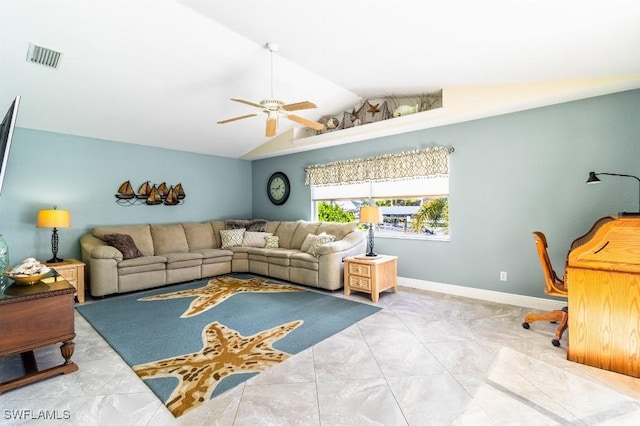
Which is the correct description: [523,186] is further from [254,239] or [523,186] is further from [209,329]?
[254,239]

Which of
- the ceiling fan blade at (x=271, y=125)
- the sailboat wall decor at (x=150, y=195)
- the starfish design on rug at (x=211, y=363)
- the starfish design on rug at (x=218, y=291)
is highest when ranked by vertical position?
the ceiling fan blade at (x=271, y=125)

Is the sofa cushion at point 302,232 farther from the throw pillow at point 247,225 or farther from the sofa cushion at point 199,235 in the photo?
the sofa cushion at point 199,235

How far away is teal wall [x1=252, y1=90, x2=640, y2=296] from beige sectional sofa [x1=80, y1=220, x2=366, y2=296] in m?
1.21

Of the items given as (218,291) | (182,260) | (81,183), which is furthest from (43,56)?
(218,291)

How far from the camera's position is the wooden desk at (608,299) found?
2287 mm

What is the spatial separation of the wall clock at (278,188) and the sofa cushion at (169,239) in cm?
198

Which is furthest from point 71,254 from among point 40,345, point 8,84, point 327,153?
point 327,153

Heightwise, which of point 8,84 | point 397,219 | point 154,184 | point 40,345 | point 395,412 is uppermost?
→ point 8,84

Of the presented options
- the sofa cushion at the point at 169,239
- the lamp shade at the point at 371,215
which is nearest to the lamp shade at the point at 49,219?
the sofa cushion at the point at 169,239

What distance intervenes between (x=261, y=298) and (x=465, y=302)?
2667mm

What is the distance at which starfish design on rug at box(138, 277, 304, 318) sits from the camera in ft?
13.0

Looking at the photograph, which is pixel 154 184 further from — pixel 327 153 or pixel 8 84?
pixel 327 153

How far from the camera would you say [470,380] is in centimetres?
221

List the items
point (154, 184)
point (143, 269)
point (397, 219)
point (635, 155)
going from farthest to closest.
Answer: point (154, 184), point (397, 219), point (143, 269), point (635, 155)
